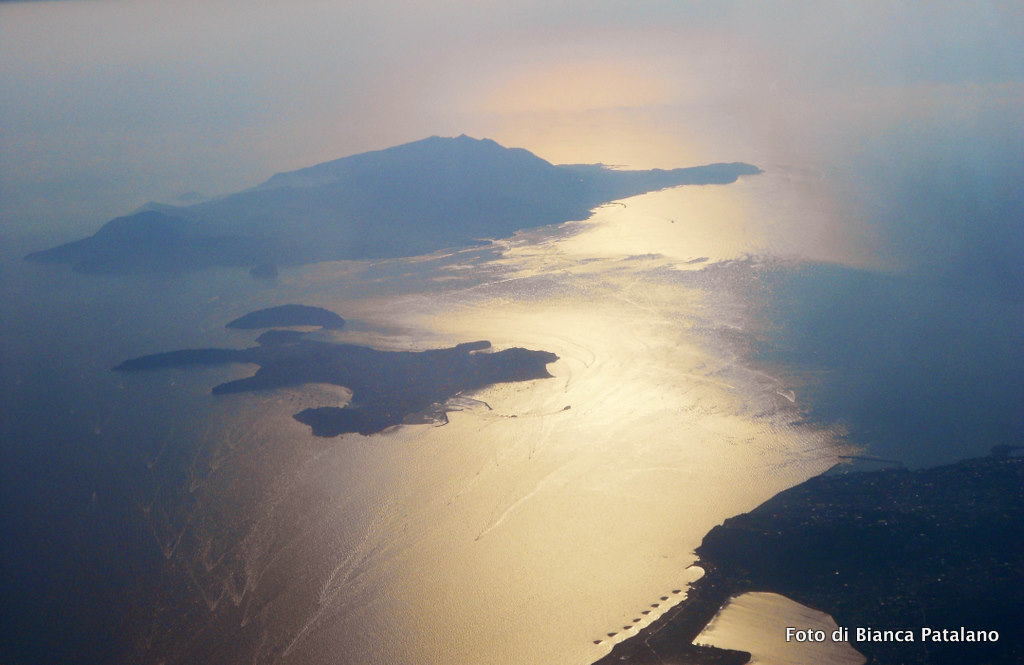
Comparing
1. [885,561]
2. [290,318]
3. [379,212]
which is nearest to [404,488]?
[885,561]

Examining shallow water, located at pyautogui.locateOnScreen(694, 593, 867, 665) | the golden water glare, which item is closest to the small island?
the golden water glare

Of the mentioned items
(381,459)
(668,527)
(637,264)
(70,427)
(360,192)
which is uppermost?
(360,192)

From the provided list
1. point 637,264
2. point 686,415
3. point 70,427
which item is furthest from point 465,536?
point 637,264

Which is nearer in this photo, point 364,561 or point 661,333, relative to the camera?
point 364,561

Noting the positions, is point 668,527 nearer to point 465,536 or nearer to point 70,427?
point 465,536

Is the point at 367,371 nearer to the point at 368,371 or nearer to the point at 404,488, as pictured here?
the point at 368,371

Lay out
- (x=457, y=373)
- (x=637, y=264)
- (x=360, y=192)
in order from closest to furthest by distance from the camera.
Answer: (x=457, y=373)
(x=637, y=264)
(x=360, y=192)
